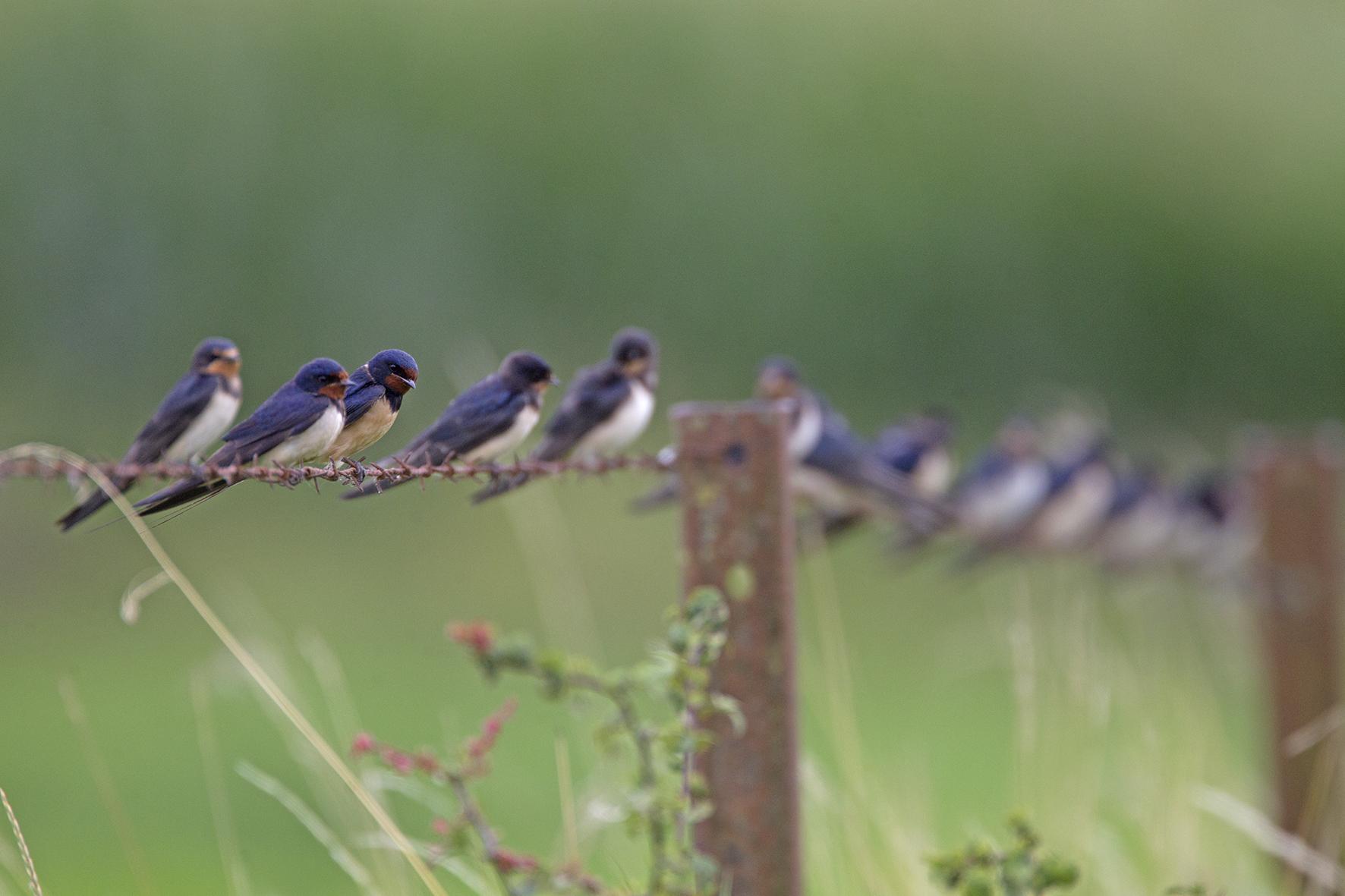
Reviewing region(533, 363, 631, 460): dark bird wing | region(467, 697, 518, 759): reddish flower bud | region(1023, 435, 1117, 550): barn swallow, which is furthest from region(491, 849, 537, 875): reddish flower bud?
region(1023, 435, 1117, 550): barn swallow

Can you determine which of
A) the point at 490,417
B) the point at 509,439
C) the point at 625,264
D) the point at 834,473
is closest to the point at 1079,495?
the point at 834,473

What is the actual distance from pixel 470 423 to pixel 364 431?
20.8 inches

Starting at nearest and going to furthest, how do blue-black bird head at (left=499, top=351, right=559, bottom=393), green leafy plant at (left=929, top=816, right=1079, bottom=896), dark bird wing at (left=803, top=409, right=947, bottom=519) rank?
1. green leafy plant at (left=929, top=816, right=1079, bottom=896)
2. blue-black bird head at (left=499, top=351, right=559, bottom=393)
3. dark bird wing at (left=803, top=409, right=947, bottom=519)

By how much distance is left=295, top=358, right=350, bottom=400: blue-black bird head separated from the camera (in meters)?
1.90

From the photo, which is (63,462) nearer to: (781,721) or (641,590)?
(781,721)

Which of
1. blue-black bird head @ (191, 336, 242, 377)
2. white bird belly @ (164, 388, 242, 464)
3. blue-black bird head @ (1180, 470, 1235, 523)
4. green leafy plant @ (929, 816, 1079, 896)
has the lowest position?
green leafy plant @ (929, 816, 1079, 896)

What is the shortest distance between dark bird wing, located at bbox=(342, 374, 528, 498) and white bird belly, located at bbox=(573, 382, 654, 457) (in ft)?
1.82

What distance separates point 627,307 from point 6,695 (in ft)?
25.1

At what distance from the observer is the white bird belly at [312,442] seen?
1.92 m

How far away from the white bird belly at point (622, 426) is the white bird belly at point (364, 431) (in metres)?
1.16

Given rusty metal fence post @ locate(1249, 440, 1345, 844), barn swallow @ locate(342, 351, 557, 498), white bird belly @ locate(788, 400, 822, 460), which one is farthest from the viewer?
white bird belly @ locate(788, 400, 822, 460)

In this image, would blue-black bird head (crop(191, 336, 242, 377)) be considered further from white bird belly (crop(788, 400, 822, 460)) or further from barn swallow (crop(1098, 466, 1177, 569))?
barn swallow (crop(1098, 466, 1177, 569))

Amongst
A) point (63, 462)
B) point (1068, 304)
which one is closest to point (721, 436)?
point (63, 462)

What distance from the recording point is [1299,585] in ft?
15.4
